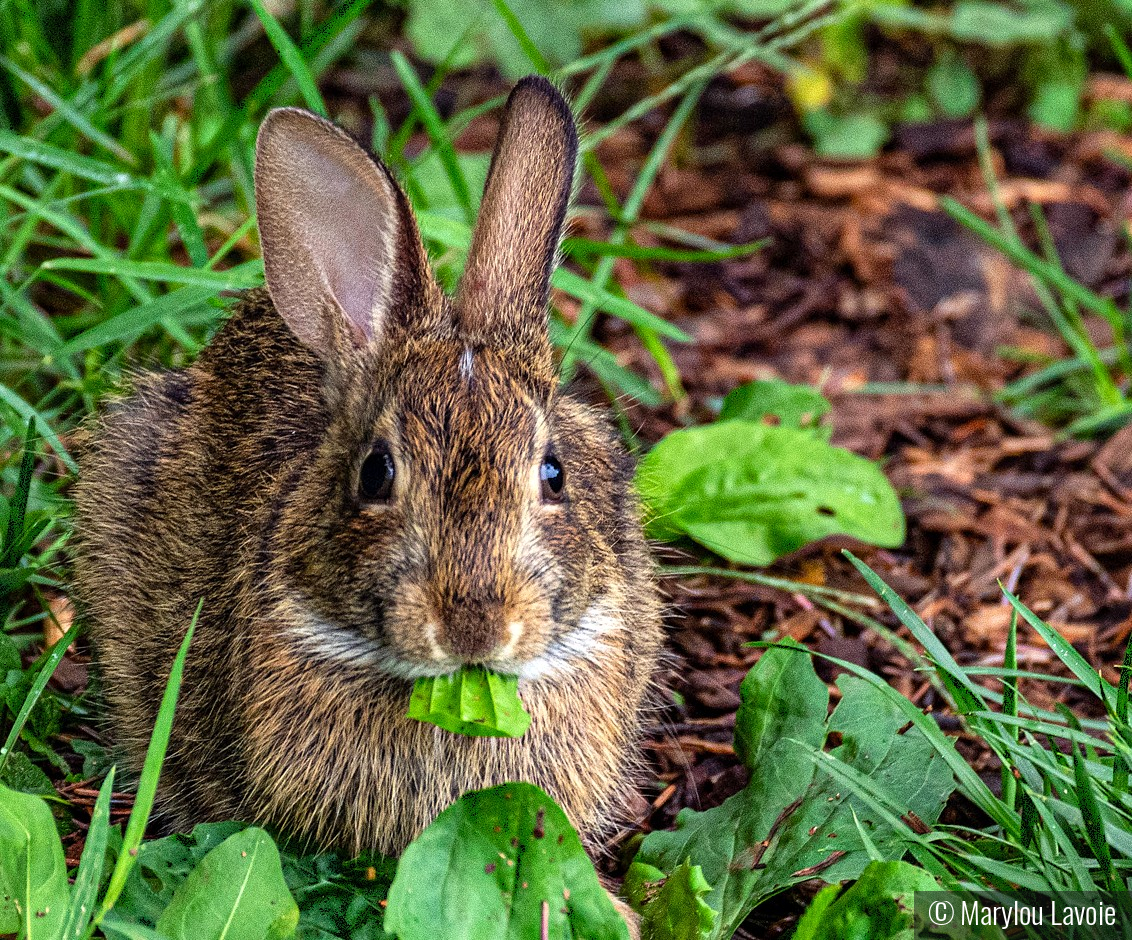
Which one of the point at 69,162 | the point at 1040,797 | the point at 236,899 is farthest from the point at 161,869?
the point at 69,162

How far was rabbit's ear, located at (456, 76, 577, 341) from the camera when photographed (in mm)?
4008

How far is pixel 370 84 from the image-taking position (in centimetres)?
789

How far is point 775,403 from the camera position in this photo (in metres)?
5.54

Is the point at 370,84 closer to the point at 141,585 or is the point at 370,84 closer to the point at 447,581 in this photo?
the point at 141,585

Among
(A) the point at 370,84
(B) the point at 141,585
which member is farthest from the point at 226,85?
(B) the point at 141,585

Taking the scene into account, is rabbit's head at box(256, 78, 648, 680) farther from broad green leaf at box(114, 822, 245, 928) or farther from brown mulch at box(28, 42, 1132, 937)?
brown mulch at box(28, 42, 1132, 937)

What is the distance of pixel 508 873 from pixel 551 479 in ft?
3.22

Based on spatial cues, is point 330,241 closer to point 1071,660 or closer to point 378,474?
point 378,474

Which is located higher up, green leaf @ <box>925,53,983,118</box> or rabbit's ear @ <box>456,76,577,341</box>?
green leaf @ <box>925,53,983,118</box>

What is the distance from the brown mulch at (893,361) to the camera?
4.98 metres

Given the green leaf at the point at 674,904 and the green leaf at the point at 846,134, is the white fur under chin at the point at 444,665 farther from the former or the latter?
the green leaf at the point at 846,134

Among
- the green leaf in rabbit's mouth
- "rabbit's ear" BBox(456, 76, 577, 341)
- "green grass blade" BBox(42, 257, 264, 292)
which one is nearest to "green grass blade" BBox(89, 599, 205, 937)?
the green leaf in rabbit's mouth

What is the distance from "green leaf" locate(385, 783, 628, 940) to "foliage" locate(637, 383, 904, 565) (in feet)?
5.72

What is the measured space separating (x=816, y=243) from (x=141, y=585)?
4.32 m
